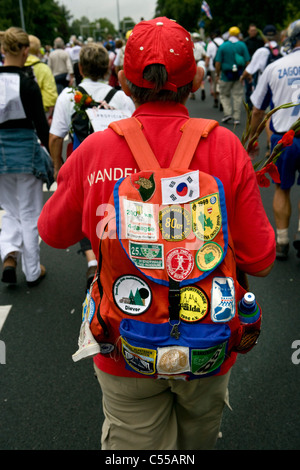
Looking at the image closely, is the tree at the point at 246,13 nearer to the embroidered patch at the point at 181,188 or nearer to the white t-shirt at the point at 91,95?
the white t-shirt at the point at 91,95

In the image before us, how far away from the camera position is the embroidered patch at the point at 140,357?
148cm

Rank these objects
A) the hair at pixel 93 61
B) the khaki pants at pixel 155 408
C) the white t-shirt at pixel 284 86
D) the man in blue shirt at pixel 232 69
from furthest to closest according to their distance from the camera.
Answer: the man in blue shirt at pixel 232 69
the white t-shirt at pixel 284 86
the hair at pixel 93 61
the khaki pants at pixel 155 408

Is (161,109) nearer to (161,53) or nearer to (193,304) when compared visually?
(161,53)

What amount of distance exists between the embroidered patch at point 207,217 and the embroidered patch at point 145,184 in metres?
0.13

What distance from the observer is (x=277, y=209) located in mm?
4684

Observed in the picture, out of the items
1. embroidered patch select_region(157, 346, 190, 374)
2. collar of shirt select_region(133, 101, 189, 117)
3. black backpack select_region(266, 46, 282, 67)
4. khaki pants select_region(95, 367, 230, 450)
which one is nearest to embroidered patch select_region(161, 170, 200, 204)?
collar of shirt select_region(133, 101, 189, 117)

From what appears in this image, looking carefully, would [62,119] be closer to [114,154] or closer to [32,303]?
[32,303]

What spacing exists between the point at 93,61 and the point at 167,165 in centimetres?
239

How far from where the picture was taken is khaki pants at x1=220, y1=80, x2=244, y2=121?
A: 10.9 m

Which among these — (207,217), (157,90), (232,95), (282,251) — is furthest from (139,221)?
(232,95)

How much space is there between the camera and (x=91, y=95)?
356cm

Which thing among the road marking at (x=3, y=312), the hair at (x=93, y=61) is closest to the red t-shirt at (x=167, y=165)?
the hair at (x=93, y=61)

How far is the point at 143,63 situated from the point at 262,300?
9.41ft
